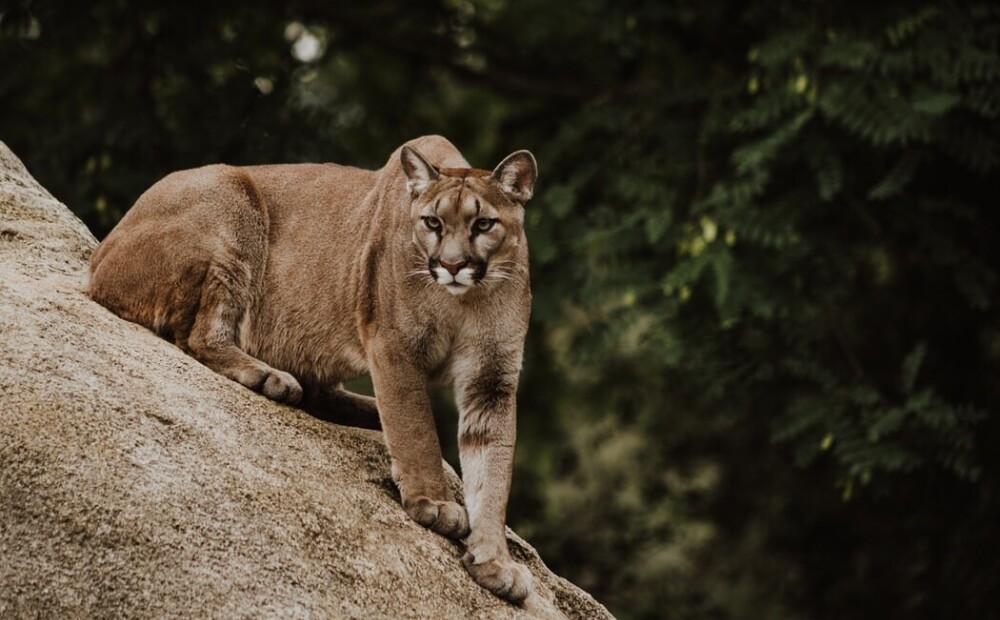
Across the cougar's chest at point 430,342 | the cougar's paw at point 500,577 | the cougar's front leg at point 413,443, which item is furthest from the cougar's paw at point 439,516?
the cougar's chest at point 430,342

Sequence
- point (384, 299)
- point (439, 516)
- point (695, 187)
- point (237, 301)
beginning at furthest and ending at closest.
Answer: point (695, 187)
point (237, 301)
point (384, 299)
point (439, 516)

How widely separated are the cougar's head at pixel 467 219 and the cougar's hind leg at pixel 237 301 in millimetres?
1011

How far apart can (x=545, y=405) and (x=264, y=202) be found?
7865mm

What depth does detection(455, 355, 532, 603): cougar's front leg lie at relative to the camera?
703cm

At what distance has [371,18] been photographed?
15375 mm

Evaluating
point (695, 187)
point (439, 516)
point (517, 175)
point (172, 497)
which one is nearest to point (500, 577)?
point (439, 516)

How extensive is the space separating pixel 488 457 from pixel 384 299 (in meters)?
1.04

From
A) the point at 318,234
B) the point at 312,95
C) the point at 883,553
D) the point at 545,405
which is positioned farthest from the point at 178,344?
the point at 883,553

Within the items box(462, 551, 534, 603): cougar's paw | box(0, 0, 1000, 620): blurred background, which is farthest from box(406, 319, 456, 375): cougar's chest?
box(0, 0, 1000, 620): blurred background

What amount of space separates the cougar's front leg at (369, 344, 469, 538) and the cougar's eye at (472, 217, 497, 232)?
2.61ft

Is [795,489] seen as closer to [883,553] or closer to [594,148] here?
[883,553]

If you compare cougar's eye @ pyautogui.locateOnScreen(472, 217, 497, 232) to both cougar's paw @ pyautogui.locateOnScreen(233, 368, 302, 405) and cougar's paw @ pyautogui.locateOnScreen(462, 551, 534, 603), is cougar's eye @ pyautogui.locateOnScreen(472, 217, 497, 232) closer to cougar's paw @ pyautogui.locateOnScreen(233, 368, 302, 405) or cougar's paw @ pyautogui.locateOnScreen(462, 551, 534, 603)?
cougar's paw @ pyautogui.locateOnScreen(233, 368, 302, 405)

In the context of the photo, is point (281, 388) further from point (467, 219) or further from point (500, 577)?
point (500, 577)

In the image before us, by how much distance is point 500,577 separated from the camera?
6.88 m
